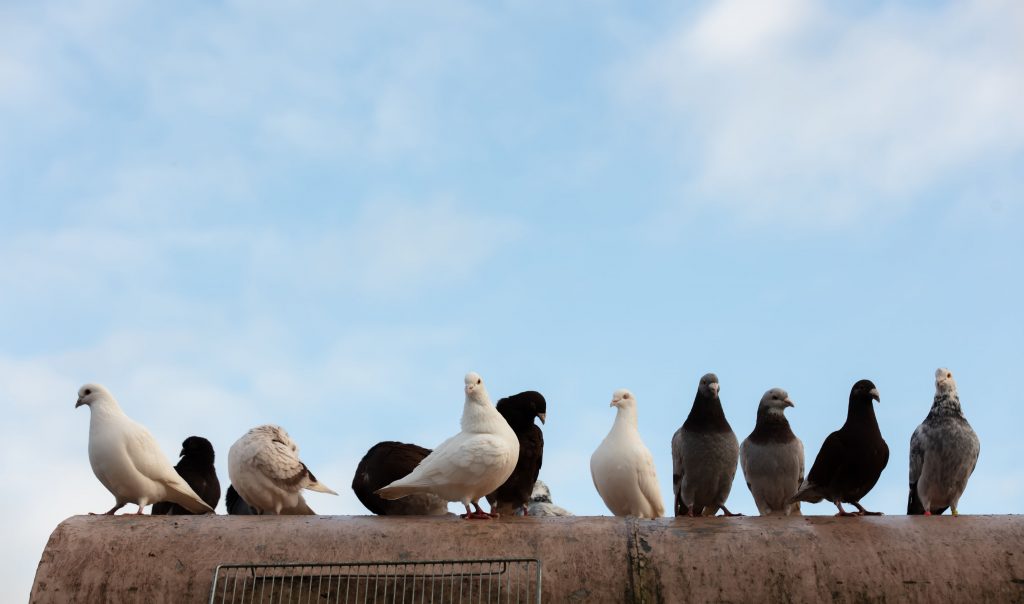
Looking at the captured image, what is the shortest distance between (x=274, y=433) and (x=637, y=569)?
458 cm

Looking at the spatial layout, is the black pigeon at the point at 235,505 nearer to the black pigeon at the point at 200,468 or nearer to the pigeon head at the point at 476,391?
the black pigeon at the point at 200,468

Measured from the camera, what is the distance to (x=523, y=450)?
11656mm

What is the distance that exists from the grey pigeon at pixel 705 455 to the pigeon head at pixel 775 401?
451mm

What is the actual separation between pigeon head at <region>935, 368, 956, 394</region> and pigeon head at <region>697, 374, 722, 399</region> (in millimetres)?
2252

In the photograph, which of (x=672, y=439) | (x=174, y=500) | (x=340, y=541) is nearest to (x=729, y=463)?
(x=672, y=439)

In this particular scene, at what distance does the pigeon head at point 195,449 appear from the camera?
1293cm

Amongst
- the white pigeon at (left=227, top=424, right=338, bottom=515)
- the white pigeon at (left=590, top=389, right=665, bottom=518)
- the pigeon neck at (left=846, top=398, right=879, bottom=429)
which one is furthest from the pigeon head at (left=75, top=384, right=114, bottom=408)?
the pigeon neck at (left=846, top=398, right=879, bottom=429)

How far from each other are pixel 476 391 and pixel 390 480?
1.68 meters

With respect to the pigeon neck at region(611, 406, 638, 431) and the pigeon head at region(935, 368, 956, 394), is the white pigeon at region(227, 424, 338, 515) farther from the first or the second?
the pigeon head at region(935, 368, 956, 394)

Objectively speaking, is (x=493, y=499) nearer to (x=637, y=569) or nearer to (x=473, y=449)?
(x=473, y=449)

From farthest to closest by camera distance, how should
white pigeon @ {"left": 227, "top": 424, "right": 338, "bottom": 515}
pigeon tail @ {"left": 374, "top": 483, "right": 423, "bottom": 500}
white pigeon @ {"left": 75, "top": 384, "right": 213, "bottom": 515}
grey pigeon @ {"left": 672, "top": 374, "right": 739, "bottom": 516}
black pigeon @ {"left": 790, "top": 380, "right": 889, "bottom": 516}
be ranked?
grey pigeon @ {"left": 672, "top": 374, "right": 739, "bottom": 516} → white pigeon @ {"left": 227, "top": 424, "right": 338, "bottom": 515} → black pigeon @ {"left": 790, "top": 380, "right": 889, "bottom": 516} → white pigeon @ {"left": 75, "top": 384, "right": 213, "bottom": 515} → pigeon tail @ {"left": 374, "top": 483, "right": 423, "bottom": 500}

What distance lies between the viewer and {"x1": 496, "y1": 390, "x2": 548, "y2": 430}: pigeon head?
11828mm

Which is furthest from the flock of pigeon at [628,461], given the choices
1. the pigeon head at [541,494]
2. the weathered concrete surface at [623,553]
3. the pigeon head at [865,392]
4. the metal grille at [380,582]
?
the pigeon head at [541,494]

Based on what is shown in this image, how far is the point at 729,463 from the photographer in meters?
11.6
